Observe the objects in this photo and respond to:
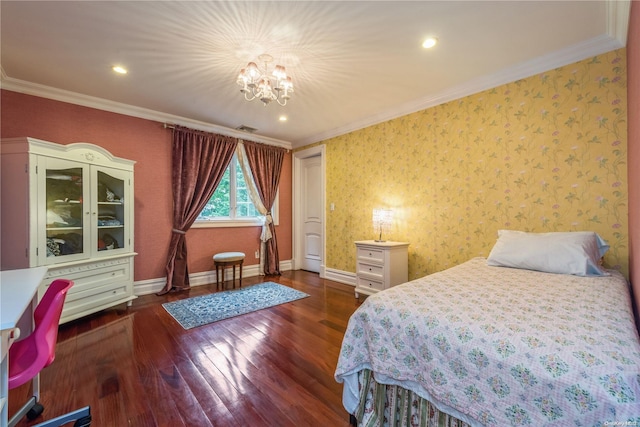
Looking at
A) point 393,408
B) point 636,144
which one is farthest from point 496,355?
point 636,144

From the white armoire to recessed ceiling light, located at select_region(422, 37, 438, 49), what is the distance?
3406 millimetres

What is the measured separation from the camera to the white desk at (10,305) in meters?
0.99

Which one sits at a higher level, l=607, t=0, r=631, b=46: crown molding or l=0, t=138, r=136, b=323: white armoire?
l=607, t=0, r=631, b=46: crown molding

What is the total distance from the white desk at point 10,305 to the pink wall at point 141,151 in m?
2.10

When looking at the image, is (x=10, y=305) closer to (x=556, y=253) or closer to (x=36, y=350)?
(x=36, y=350)

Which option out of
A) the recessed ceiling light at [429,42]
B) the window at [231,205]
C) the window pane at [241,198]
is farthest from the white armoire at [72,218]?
the recessed ceiling light at [429,42]

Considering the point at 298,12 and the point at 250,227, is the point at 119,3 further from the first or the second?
the point at 250,227

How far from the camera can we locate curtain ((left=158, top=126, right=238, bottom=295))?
3.83m

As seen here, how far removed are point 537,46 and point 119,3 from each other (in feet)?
10.7

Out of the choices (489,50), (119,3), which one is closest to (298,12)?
(119,3)

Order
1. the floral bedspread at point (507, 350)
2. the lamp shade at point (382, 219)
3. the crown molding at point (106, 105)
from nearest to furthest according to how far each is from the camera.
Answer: the floral bedspread at point (507, 350)
the crown molding at point (106, 105)
the lamp shade at point (382, 219)

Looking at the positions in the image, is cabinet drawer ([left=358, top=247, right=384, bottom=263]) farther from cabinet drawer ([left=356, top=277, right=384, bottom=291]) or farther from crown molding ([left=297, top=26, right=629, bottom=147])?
crown molding ([left=297, top=26, right=629, bottom=147])

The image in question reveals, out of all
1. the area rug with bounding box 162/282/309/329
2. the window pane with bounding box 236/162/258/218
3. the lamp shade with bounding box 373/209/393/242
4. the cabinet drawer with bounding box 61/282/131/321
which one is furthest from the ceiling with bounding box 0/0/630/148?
the area rug with bounding box 162/282/309/329

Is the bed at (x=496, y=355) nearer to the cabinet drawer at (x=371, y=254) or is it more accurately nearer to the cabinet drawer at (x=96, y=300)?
the cabinet drawer at (x=371, y=254)
